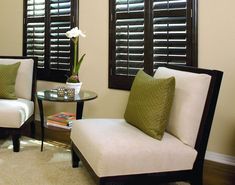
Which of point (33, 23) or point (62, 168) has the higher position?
point (33, 23)

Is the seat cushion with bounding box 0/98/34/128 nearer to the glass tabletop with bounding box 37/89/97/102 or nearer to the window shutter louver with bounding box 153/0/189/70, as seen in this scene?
the glass tabletop with bounding box 37/89/97/102

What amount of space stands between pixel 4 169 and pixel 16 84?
3.80 ft

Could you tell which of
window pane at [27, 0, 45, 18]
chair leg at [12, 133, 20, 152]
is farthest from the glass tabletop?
window pane at [27, 0, 45, 18]

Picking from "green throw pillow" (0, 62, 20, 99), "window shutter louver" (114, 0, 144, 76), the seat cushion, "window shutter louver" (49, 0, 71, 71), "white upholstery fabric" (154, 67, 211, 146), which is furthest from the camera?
"window shutter louver" (49, 0, 71, 71)

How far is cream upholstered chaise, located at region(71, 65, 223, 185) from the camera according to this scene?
6.24ft

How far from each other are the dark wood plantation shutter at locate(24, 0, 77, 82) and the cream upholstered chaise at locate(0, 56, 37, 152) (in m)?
0.44

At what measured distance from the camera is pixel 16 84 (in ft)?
11.5

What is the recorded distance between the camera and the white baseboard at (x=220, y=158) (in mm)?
2762

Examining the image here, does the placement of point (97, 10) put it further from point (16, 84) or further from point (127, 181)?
point (127, 181)

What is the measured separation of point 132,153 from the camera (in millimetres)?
1906

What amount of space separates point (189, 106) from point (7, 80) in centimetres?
206

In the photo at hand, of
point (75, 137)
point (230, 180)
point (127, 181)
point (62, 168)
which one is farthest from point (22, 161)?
point (230, 180)

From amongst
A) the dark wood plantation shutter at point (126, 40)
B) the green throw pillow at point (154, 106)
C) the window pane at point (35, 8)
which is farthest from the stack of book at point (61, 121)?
the window pane at point (35, 8)

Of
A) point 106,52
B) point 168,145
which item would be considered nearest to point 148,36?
point 106,52
